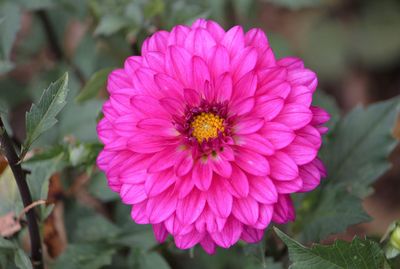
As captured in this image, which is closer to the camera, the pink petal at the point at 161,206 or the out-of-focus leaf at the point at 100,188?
the pink petal at the point at 161,206

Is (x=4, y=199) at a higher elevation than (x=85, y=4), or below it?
below

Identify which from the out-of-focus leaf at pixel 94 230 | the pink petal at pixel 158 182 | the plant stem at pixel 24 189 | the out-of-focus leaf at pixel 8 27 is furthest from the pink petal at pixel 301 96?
the out-of-focus leaf at pixel 8 27

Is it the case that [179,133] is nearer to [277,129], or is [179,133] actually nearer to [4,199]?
[277,129]

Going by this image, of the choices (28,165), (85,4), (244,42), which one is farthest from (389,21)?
(28,165)

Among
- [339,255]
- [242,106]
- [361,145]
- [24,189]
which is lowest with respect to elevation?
[361,145]

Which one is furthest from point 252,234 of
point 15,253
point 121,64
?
point 121,64

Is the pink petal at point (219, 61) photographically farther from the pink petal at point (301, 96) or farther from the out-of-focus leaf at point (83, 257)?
the out-of-focus leaf at point (83, 257)

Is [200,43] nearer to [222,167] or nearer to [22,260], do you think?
[222,167]
